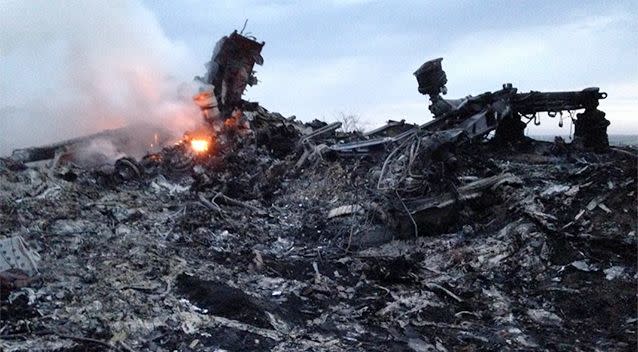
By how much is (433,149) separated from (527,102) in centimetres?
383

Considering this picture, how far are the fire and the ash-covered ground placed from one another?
2.62 m

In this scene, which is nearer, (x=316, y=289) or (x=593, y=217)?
(x=316, y=289)

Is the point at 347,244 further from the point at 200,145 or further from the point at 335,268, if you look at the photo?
the point at 200,145

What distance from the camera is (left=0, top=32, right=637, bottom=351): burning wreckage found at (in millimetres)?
4652

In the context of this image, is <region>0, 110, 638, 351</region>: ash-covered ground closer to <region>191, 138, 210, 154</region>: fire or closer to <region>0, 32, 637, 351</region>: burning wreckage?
<region>0, 32, 637, 351</region>: burning wreckage

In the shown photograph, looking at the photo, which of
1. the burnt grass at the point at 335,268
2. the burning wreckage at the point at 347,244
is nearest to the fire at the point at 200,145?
the burning wreckage at the point at 347,244

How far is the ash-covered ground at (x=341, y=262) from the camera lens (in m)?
4.57

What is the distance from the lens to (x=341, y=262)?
22.5ft

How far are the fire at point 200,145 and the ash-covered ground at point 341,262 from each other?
8.61ft

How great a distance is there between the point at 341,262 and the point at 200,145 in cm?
701

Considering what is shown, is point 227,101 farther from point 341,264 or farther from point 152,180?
point 341,264

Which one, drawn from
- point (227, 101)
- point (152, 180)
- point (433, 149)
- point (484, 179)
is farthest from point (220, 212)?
point (227, 101)

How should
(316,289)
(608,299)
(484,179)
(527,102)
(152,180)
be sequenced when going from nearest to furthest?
(608,299), (316,289), (484,179), (527,102), (152,180)

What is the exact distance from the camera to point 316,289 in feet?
19.1
